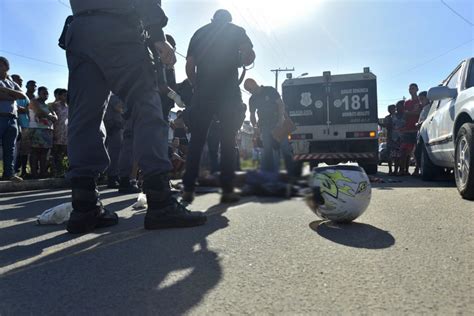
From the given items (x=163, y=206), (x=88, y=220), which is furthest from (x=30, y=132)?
(x=163, y=206)

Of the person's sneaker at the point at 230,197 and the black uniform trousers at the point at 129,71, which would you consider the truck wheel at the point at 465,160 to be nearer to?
the black uniform trousers at the point at 129,71

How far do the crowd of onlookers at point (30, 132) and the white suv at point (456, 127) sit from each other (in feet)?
13.9

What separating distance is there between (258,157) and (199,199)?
0.20 meters

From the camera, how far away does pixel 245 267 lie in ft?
6.49

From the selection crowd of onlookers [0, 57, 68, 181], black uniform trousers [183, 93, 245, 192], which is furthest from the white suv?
crowd of onlookers [0, 57, 68, 181]

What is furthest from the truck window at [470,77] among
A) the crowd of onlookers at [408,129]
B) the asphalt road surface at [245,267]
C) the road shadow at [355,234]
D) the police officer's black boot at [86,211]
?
the police officer's black boot at [86,211]

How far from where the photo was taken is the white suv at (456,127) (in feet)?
12.4

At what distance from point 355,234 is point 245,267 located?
3.19ft

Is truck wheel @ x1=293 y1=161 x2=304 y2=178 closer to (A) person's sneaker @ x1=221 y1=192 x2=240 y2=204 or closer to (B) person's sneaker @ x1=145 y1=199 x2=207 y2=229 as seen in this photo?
(A) person's sneaker @ x1=221 y1=192 x2=240 y2=204

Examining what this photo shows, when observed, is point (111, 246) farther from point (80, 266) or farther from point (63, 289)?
point (63, 289)

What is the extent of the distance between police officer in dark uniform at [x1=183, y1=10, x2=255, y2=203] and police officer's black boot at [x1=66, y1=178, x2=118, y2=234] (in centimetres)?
184

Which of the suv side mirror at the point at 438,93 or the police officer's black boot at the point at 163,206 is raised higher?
the suv side mirror at the point at 438,93

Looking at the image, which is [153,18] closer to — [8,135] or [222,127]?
[222,127]

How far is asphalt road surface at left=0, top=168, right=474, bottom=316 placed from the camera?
1.55 m
